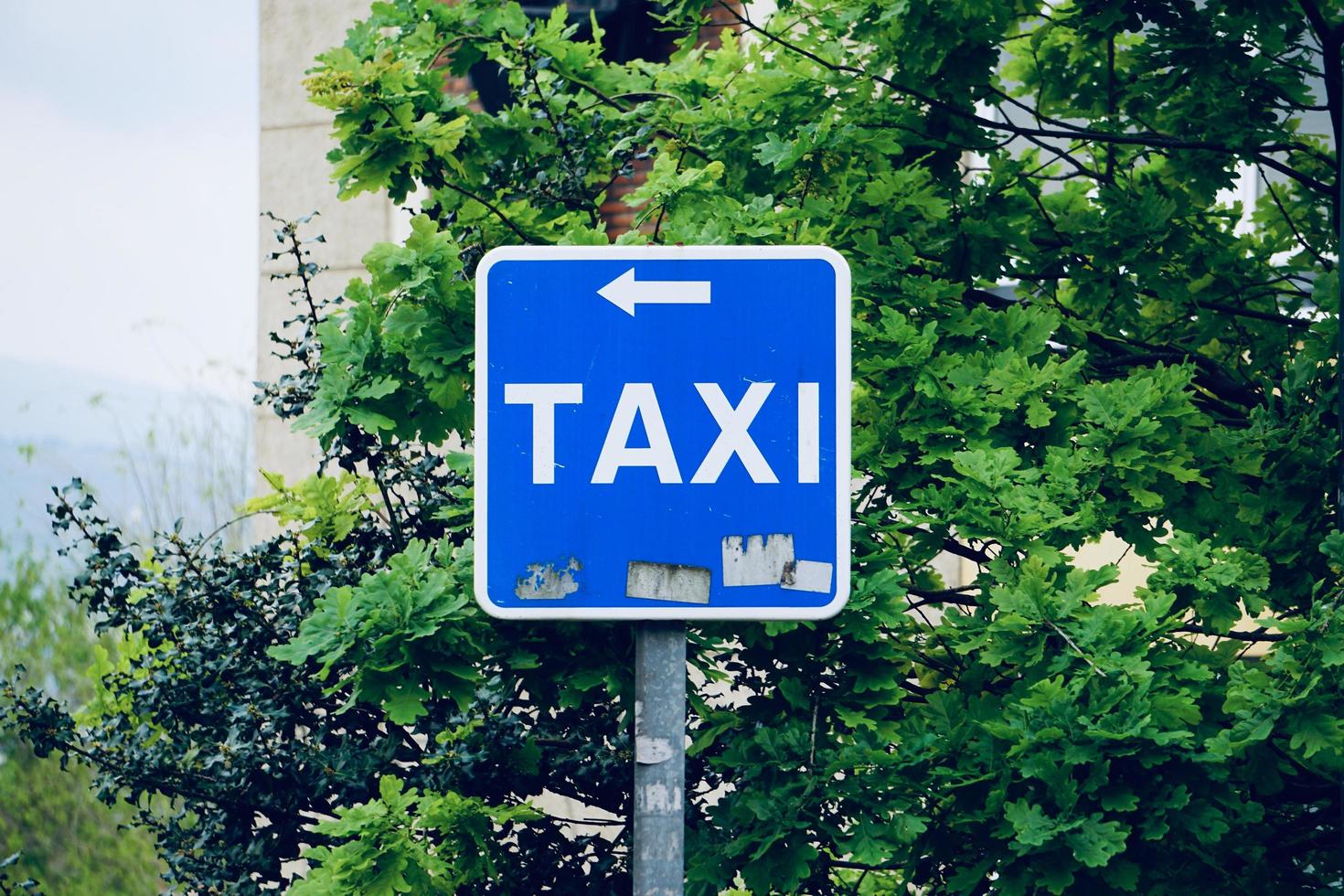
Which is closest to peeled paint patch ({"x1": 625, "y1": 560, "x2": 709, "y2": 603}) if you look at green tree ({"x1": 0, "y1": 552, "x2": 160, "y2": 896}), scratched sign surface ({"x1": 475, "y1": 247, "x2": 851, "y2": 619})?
scratched sign surface ({"x1": 475, "y1": 247, "x2": 851, "y2": 619})

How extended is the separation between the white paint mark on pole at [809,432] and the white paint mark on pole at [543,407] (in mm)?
367

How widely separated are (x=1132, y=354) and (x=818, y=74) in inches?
54.6

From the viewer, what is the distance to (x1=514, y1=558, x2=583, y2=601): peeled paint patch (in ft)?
8.15

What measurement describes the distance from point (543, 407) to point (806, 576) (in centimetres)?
52

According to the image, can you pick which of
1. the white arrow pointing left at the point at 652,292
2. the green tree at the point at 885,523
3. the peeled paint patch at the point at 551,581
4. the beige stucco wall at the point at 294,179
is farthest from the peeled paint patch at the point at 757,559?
the beige stucco wall at the point at 294,179

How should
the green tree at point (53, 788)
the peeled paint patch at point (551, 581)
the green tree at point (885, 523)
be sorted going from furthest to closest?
1. the green tree at point (53, 788)
2. the green tree at point (885, 523)
3. the peeled paint patch at point (551, 581)

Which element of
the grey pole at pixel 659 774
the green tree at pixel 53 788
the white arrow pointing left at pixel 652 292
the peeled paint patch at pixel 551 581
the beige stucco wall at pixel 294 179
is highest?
the beige stucco wall at pixel 294 179

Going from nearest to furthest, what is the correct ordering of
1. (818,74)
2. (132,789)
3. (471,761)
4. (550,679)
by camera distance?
(550,679) → (471,761) → (818,74) → (132,789)

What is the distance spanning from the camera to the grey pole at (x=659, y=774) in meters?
2.38

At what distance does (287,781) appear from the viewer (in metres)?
4.96

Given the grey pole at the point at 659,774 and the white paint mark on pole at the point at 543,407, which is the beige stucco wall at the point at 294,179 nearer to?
the white paint mark on pole at the point at 543,407

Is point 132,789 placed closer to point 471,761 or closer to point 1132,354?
point 471,761

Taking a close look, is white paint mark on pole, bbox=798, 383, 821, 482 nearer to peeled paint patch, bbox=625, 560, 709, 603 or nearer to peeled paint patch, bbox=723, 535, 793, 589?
peeled paint patch, bbox=723, 535, 793, 589

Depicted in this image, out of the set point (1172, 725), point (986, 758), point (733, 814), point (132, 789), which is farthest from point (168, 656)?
point (1172, 725)
